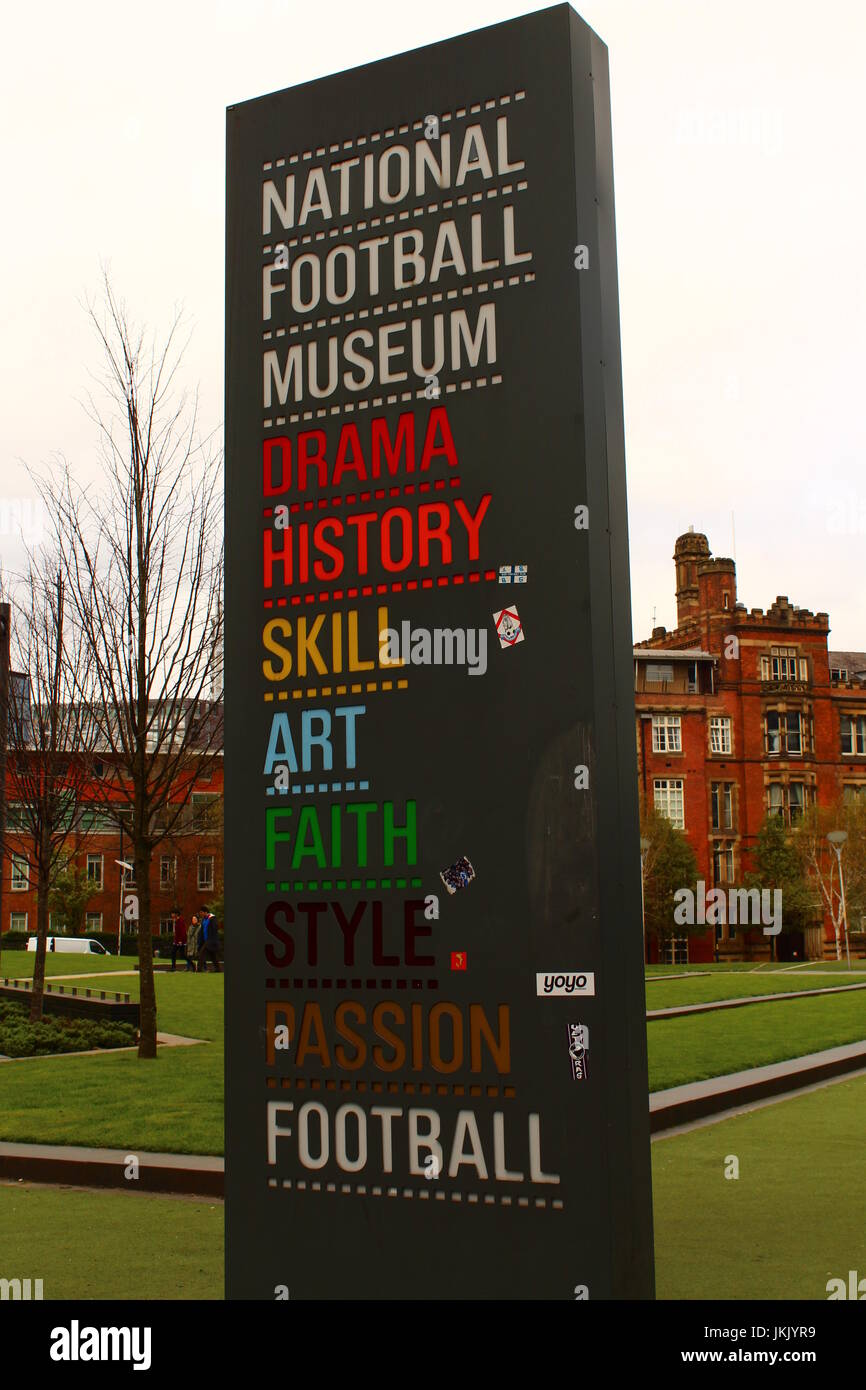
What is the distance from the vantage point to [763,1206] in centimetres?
778

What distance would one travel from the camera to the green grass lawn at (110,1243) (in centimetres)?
629

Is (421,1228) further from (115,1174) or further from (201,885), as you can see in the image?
(201,885)

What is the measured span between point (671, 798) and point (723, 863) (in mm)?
4355

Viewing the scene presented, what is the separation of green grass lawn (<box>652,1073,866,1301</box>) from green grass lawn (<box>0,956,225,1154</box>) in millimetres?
3144

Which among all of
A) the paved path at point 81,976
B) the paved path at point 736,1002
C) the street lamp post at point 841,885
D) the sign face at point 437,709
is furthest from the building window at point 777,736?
the sign face at point 437,709

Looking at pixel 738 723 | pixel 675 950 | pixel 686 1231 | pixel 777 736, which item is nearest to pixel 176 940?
pixel 675 950

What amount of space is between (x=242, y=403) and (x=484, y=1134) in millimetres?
3056

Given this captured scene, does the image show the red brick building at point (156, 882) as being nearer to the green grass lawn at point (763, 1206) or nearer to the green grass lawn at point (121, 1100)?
the green grass lawn at point (121, 1100)

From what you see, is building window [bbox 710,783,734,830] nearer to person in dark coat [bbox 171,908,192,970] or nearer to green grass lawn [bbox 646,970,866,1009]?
person in dark coat [bbox 171,908,192,970]

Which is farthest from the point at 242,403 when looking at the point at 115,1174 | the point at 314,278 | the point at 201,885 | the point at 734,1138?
the point at 201,885

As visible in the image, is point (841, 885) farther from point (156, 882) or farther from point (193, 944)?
point (156, 882)

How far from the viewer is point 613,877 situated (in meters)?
4.83

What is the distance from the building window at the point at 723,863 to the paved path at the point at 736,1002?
4601 cm

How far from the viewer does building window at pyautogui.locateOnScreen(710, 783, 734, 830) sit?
239 ft
